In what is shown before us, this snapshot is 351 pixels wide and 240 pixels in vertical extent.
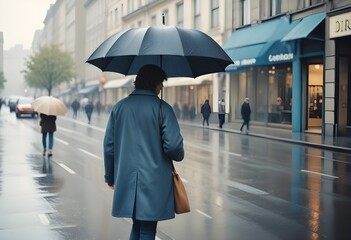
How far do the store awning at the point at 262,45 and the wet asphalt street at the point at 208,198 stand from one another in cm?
1080

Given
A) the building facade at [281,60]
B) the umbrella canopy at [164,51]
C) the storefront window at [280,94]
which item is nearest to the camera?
the umbrella canopy at [164,51]

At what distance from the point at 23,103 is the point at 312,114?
24690 millimetres

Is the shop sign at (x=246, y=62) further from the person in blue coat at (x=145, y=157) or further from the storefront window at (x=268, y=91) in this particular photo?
the person in blue coat at (x=145, y=157)

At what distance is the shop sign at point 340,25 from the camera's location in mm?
19188

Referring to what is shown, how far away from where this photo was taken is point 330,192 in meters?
8.73

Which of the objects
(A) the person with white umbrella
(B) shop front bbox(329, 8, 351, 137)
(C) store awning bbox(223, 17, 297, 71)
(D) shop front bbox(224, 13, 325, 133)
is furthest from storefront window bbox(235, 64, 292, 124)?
(A) the person with white umbrella

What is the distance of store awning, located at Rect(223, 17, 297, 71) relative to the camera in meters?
24.2

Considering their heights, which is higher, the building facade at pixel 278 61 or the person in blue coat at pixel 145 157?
the building facade at pixel 278 61

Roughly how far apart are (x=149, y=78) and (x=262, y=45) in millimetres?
22634

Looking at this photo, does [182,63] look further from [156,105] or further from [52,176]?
[52,176]

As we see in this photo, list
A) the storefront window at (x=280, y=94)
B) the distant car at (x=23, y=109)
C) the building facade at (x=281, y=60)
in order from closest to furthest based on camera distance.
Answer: the building facade at (x=281, y=60)
the storefront window at (x=280, y=94)
the distant car at (x=23, y=109)

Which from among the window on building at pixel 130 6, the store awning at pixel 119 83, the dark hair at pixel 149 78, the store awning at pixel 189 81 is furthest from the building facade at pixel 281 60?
the window on building at pixel 130 6

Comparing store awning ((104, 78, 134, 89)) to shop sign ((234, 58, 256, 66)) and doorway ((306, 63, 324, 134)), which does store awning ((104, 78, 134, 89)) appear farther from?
doorway ((306, 63, 324, 134))

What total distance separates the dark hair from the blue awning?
1810cm
